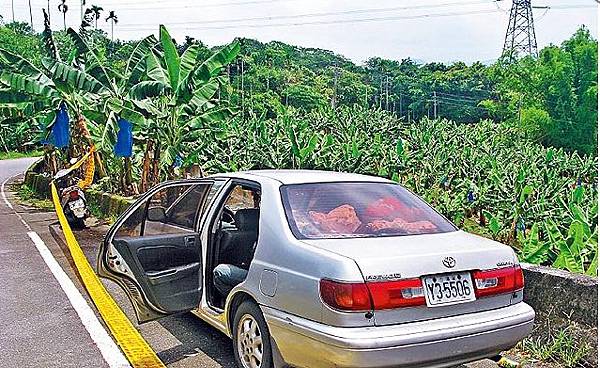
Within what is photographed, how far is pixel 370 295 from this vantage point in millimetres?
3461

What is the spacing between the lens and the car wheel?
3.97 meters

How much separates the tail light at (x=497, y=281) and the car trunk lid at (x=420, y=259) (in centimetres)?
3

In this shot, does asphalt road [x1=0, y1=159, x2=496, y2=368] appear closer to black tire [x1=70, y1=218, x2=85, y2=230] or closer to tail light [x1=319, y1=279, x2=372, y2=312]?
tail light [x1=319, y1=279, x2=372, y2=312]

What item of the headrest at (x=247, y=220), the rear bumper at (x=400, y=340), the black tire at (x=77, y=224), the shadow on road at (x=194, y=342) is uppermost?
the headrest at (x=247, y=220)

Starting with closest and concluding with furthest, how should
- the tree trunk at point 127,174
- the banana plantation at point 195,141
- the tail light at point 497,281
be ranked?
the tail light at point 497,281, the banana plantation at point 195,141, the tree trunk at point 127,174

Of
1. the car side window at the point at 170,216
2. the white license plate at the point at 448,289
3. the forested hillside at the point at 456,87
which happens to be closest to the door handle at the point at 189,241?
the car side window at the point at 170,216

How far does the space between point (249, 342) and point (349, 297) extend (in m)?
1.04

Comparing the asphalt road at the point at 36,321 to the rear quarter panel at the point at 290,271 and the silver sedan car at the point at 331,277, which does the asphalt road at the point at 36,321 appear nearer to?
the silver sedan car at the point at 331,277

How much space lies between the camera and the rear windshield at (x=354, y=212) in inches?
161

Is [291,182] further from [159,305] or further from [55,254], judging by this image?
[55,254]

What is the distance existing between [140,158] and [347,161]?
5250 millimetres

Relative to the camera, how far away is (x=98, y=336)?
5246 millimetres

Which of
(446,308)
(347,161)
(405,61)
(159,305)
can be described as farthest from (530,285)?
(405,61)

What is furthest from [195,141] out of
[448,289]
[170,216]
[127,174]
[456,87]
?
[456,87]
